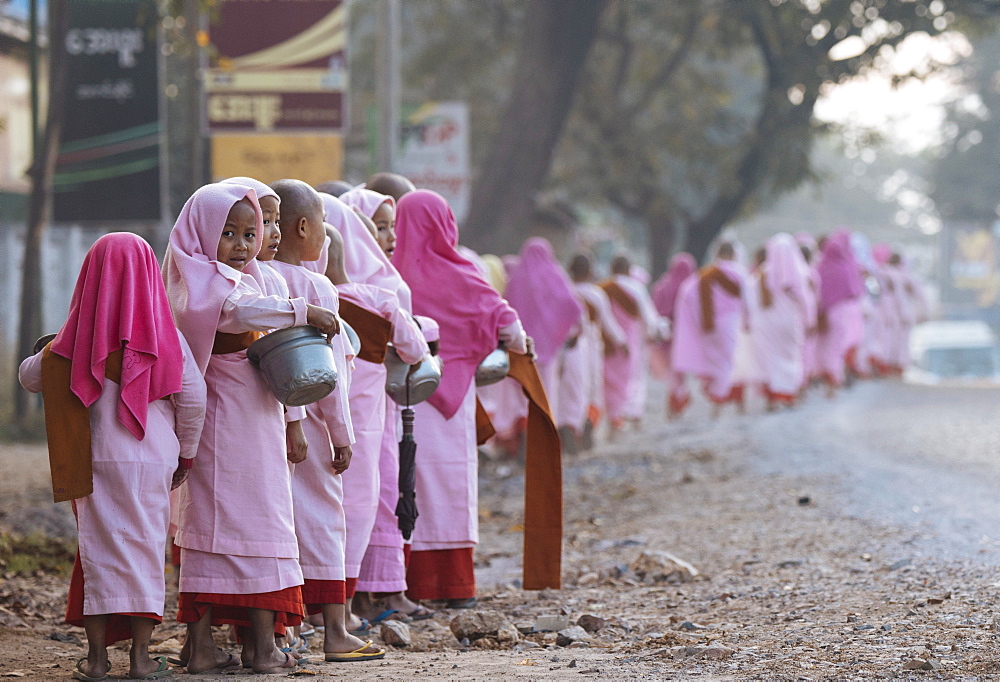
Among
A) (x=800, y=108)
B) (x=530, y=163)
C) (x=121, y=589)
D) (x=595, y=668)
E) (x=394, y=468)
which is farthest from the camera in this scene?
(x=800, y=108)

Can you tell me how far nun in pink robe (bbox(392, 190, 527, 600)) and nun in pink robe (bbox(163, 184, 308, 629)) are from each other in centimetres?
162

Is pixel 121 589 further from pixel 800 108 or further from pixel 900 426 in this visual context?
pixel 800 108

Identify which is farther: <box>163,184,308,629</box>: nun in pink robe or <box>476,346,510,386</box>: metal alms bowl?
<box>476,346,510,386</box>: metal alms bowl

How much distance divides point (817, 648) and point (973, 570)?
5.25ft

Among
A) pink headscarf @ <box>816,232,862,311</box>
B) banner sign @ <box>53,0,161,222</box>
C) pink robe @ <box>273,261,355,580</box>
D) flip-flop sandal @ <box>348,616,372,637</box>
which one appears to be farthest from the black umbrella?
pink headscarf @ <box>816,232,862,311</box>

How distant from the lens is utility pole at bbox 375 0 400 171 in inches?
549

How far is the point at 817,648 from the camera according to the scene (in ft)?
16.9

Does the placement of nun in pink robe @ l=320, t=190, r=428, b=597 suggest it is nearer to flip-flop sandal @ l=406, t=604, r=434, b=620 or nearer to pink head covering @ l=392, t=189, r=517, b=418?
flip-flop sandal @ l=406, t=604, r=434, b=620

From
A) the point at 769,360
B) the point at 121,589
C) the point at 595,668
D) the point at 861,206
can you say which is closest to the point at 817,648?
the point at 595,668

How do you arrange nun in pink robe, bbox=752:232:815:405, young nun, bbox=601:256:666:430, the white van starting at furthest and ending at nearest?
1. the white van
2. nun in pink robe, bbox=752:232:815:405
3. young nun, bbox=601:256:666:430

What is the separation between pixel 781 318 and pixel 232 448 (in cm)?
1302

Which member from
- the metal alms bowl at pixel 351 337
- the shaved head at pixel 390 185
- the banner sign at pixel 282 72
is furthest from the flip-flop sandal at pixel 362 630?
the banner sign at pixel 282 72

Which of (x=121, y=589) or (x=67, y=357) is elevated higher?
(x=67, y=357)

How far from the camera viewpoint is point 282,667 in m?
4.88
